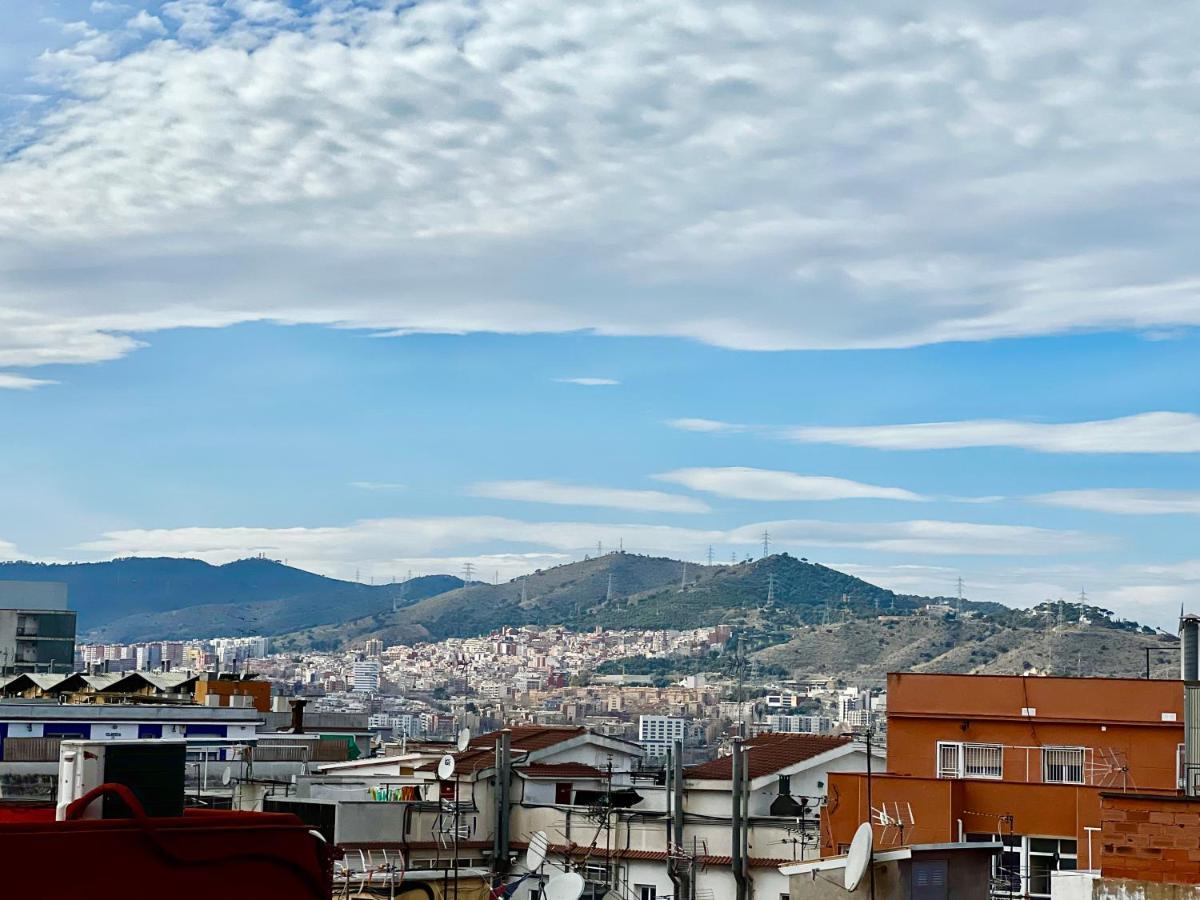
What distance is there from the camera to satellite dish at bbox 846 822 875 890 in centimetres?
2069

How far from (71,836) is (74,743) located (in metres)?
1.53

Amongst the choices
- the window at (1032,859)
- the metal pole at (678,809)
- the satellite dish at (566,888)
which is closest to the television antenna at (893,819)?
the window at (1032,859)

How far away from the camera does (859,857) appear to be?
2075 centimetres

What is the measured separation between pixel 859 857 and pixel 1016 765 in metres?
15.9

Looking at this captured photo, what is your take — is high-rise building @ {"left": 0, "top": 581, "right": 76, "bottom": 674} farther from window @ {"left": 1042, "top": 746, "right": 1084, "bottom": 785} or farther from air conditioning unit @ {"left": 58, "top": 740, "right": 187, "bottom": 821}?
air conditioning unit @ {"left": 58, "top": 740, "right": 187, "bottom": 821}

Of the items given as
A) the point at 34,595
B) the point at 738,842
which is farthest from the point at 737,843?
the point at 34,595

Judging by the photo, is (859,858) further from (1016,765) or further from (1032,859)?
(1016,765)

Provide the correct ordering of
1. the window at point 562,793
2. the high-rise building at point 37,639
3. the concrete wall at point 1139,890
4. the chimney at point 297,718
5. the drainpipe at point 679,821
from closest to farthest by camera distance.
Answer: the concrete wall at point 1139,890
the drainpipe at point 679,821
the window at point 562,793
the chimney at point 297,718
the high-rise building at point 37,639

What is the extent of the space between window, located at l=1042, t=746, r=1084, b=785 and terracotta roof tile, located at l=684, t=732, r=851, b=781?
7.53m

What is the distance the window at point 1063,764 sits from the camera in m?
35.2

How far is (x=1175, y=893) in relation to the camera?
15.3m

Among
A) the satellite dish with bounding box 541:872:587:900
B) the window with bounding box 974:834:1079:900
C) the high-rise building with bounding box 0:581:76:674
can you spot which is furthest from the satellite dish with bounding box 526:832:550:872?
the high-rise building with bounding box 0:581:76:674

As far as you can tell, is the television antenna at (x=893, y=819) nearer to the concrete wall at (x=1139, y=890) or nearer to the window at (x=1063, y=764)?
the window at (x=1063, y=764)

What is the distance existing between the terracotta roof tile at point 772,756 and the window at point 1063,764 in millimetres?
7525
